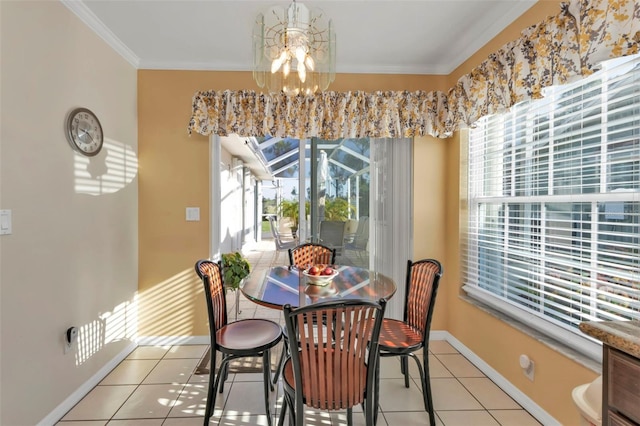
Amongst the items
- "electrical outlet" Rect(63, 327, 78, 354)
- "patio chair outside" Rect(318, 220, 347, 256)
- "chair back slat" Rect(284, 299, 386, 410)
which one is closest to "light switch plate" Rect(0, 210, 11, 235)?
"electrical outlet" Rect(63, 327, 78, 354)

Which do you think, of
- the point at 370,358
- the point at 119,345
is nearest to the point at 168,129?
the point at 119,345

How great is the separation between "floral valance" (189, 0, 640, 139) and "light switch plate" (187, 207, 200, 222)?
73cm

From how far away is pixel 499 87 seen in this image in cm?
223

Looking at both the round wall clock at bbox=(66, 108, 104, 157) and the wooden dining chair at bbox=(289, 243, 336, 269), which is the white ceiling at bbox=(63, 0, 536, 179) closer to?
the round wall clock at bbox=(66, 108, 104, 157)

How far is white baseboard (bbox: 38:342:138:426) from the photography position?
6.55 ft

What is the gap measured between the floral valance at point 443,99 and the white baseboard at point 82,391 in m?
2.07

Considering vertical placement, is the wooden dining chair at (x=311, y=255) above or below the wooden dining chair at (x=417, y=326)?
above

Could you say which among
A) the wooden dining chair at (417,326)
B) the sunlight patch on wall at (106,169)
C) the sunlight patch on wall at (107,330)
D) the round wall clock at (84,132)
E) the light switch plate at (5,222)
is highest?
the round wall clock at (84,132)

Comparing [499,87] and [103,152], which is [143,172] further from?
[499,87]

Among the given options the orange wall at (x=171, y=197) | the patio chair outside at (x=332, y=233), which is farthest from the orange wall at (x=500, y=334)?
the orange wall at (x=171, y=197)

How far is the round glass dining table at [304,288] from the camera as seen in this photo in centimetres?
188

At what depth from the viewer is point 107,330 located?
8.61 ft

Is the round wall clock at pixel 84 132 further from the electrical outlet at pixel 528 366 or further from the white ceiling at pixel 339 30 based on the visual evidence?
the electrical outlet at pixel 528 366

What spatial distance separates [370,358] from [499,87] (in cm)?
195
